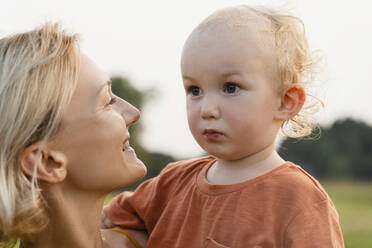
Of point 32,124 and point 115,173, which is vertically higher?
point 32,124

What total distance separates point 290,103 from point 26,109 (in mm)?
1254

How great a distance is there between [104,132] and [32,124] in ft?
1.19

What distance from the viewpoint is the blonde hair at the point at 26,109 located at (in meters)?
2.33

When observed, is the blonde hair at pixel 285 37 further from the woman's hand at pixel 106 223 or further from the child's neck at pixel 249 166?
the woman's hand at pixel 106 223

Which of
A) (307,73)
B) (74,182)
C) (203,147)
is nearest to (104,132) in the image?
(74,182)

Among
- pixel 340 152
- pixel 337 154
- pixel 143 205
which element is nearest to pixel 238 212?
pixel 143 205

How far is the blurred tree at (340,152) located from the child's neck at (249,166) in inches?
1000

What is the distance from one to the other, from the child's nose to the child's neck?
0.30 metres

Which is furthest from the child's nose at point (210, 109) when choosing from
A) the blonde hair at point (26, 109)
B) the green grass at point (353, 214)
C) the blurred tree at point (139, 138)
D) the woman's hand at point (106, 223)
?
the blurred tree at point (139, 138)

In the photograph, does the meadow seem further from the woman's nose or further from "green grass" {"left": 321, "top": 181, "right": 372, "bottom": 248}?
the woman's nose

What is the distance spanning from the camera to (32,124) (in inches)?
92.2

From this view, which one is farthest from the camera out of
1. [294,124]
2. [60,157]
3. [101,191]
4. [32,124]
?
[294,124]

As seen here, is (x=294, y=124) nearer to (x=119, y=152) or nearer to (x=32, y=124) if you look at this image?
(x=119, y=152)

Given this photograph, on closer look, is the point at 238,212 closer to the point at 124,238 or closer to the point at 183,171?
the point at 183,171
